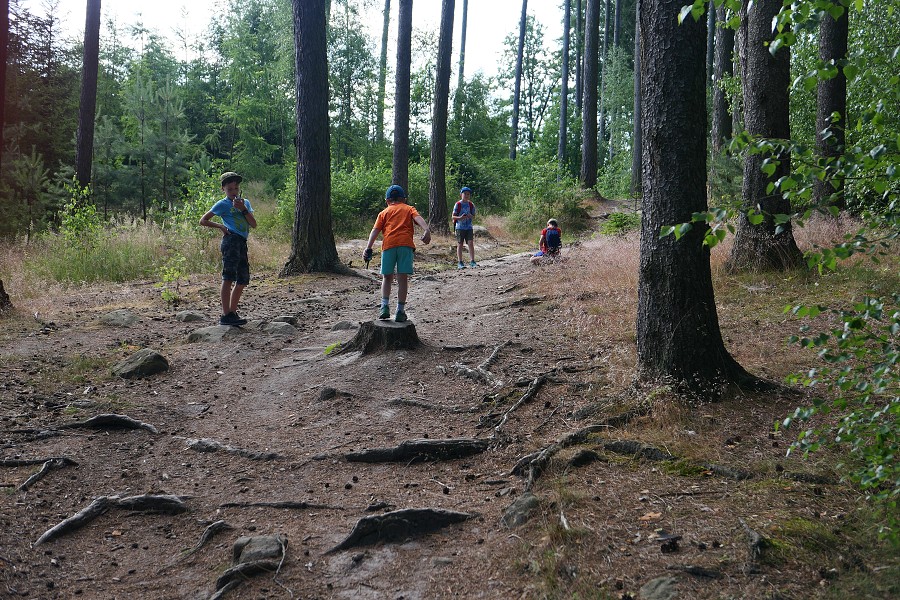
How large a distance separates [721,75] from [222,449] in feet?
64.9

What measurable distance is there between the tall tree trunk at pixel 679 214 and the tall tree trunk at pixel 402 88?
1530 centimetres

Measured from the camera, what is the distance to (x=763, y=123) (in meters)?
9.08

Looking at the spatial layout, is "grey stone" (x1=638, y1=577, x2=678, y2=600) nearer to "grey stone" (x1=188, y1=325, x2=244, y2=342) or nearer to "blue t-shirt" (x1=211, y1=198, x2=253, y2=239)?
"grey stone" (x1=188, y1=325, x2=244, y2=342)

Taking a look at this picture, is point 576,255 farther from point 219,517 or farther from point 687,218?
point 219,517

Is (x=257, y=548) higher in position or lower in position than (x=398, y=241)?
lower

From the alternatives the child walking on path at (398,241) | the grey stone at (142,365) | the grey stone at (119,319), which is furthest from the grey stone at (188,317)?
the child walking on path at (398,241)

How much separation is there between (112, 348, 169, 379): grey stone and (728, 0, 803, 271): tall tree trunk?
7394mm

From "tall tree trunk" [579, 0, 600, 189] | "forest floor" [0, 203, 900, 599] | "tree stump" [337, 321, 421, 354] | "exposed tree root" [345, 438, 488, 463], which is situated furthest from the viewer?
"tall tree trunk" [579, 0, 600, 189]

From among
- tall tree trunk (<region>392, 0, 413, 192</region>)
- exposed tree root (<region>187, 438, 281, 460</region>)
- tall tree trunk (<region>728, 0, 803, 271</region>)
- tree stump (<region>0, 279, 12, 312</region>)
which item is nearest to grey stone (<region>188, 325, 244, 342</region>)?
tree stump (<region>0, 279, 12, 312</region>)

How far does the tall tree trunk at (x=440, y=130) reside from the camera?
68.4 feet

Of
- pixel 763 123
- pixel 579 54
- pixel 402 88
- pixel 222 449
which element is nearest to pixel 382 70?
pixel 579 54

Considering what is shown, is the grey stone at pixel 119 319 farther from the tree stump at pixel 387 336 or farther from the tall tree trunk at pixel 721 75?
the tall tree trunk at pixel 721 75

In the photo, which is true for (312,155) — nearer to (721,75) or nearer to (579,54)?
(721,75)

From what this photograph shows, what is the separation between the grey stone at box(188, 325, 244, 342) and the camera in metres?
9.04
